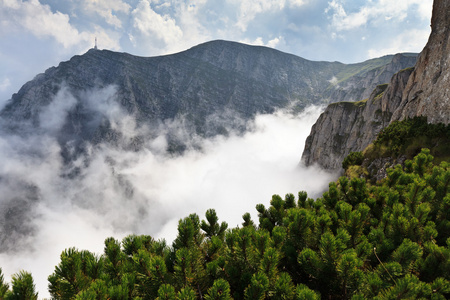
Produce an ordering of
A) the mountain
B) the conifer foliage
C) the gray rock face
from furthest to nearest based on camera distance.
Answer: the gray rock face → the mountain → the conifer foliage

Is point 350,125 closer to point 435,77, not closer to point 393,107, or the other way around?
point 393,107

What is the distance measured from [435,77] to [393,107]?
156ft

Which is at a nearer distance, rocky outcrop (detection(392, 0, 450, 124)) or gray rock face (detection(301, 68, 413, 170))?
rocky outcrop (detection(392, 0, 450, 124))

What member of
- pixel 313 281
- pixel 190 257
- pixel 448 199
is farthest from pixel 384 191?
pixel 190 257

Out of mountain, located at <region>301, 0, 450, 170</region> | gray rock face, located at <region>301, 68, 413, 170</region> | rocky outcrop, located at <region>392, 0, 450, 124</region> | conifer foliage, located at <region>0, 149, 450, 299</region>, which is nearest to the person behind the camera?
conifer foliage, located at <region>0, 149, 450, 299</region>

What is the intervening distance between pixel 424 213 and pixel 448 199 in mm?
1648

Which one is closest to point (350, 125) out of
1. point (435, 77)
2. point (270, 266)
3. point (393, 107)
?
point (393, 107)

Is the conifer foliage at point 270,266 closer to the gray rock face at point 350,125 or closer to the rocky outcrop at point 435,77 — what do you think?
the rocky outcrop at point 435,77

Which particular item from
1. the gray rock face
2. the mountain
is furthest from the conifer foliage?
the gray rock face

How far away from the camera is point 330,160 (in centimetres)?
10850

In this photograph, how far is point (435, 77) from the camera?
130 feet

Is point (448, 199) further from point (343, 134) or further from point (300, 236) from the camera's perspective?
point (343, 134)

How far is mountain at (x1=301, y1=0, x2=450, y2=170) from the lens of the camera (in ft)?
118

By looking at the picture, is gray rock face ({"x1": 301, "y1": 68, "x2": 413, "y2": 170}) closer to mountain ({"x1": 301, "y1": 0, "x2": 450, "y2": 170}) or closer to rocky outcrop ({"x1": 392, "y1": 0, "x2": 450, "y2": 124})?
mountain ({"x1": 301, "y1": 0, "x2": 450, "y2": 170})
